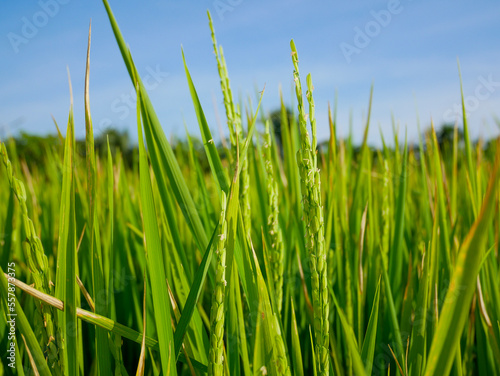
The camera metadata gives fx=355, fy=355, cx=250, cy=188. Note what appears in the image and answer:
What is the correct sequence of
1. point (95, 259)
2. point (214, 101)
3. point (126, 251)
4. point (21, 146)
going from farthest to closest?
point (21, 146) → point (214, 101) → point (126, 251) → point (95, 259)

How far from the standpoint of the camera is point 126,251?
1.18 meters

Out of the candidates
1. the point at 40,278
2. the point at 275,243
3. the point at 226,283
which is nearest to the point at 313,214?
the point at 226,283

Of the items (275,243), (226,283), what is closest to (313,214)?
(226,283)

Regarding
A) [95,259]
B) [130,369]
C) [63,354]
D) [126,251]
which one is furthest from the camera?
[126,251]

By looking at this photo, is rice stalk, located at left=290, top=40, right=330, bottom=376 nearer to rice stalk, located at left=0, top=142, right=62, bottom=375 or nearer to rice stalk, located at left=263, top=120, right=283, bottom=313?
rice stalk, located at left=263, top=120, right=283, bottom=313

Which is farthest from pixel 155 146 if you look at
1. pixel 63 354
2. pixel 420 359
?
pixel 420 359

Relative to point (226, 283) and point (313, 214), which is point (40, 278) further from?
point (313, 214)

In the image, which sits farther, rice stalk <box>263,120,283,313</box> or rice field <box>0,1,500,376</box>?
rice stalk <box>263,120,283,313</box>

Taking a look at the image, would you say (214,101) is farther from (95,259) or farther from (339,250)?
(95,259)

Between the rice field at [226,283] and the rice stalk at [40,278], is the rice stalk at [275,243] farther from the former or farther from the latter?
the rice stalk at [40,278]

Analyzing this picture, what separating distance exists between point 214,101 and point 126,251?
63 cm

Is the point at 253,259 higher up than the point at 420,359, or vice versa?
the point at 253,259

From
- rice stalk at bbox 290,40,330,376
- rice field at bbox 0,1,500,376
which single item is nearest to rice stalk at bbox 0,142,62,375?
rice field at bbox 0,1,500,376

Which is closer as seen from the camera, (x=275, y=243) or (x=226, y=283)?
(x=226, y=283)
